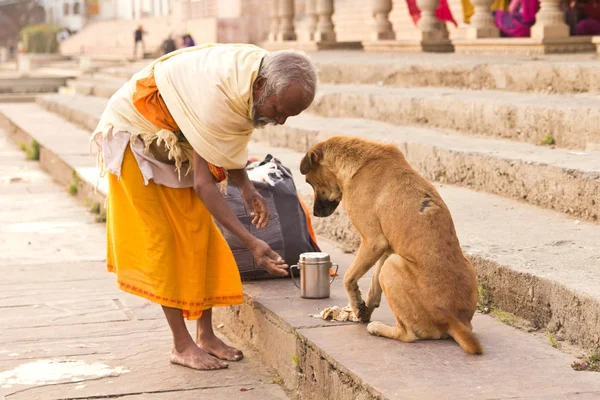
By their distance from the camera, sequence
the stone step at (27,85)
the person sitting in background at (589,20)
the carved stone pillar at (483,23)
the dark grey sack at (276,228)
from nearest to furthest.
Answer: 1. the dark grey sack at (276,228)
2. the person sitting in background at (589,20)
3. the carved stone pillar at (483,23)
4. the stone step at (27,85)

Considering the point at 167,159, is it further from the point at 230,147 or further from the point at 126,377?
the point at 126,377

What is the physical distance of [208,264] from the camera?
14.9 ft

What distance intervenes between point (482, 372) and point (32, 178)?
8.67m

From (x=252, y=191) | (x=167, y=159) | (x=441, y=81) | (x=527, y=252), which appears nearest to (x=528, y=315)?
(x=527, y=252)

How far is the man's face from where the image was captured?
3.72 metres

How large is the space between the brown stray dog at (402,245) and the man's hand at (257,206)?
0.95 ft

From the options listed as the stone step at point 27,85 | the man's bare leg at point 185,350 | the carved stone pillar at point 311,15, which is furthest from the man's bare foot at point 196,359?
the stone step at point 27,85

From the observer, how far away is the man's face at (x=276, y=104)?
372 cm

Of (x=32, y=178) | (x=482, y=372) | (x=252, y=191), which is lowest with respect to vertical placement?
(x=32, y=178)

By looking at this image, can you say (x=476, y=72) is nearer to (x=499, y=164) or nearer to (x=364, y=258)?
(x=499, y=164)

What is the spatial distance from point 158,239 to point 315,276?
0.76 meters

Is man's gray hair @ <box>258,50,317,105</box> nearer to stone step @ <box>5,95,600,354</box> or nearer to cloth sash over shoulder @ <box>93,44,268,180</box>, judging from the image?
cloth sash over shoulder @ <box>93,44,268,180</box>

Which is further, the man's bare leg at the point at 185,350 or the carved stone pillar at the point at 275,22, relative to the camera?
the carved stone pillar at the point at 275,22

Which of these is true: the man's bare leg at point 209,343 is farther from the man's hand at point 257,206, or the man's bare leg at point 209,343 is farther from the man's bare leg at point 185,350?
the man's hand at point 257,206
